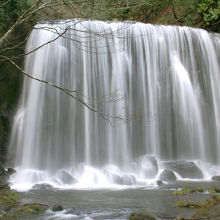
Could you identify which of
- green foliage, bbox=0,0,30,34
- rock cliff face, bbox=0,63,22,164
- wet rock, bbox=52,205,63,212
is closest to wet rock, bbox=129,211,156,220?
wet rock, bbox=52,205,63,212

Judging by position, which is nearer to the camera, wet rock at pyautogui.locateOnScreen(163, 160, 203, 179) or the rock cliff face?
wet rock at pyautogui.locateOnScreen(163, 160, 203, 179)

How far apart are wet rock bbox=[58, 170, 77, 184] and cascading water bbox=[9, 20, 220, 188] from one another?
1.5 inches

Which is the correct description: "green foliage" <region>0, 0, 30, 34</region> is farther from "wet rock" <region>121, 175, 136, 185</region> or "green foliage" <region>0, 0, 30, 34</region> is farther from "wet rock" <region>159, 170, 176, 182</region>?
"wet rock" <region>159, 170, 176, 182</region>

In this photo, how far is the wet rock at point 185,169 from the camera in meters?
10.7

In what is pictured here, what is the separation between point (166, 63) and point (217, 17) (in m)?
4.72

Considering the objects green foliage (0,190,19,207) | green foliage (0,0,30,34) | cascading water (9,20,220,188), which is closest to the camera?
green foliage (0,190,19,207)

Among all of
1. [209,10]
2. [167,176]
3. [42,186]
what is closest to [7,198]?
[42,186]

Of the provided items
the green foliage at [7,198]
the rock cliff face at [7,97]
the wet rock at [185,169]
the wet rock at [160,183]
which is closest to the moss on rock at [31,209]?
the green foliage at [7,198]

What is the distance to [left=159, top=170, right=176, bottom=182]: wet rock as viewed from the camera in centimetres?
1006

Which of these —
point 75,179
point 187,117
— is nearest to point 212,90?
point 187,117

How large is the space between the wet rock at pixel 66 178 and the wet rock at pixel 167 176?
264 cm

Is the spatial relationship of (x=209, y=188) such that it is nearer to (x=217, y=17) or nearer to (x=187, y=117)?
(x=187, y=117)

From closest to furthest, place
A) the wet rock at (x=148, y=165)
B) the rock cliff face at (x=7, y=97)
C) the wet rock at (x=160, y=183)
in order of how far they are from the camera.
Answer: the wet rock at (x=160, y=183) → the wet rock at (x=148, y=165) → the rock cliff face at (x=7, y=97)

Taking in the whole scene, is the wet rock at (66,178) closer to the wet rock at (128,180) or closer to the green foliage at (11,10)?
the wet rock at (128,180)
